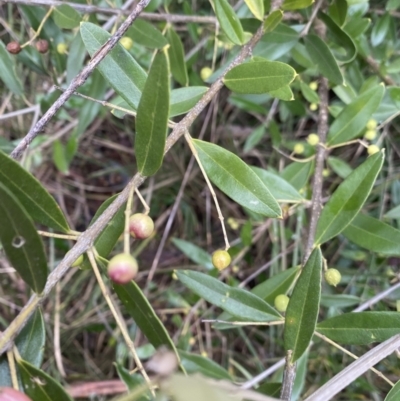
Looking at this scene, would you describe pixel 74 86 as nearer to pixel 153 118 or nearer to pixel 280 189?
pixel 153 118

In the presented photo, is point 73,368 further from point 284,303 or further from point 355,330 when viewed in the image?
point 355,330

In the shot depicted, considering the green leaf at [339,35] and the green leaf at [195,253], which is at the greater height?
the green leaf at [339,35]

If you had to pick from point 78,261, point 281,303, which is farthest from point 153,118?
point 281,303

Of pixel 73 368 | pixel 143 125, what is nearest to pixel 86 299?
pixel 73 368

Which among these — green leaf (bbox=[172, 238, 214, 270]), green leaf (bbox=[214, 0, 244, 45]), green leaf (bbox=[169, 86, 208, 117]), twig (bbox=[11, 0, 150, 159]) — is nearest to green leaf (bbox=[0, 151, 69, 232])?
twig (bbox=[11, 0, 150, 159])

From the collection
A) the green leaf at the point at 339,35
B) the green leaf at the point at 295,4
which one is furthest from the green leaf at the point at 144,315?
the green leaf at the point at 339,35

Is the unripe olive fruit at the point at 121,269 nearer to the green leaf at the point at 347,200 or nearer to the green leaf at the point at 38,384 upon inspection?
the green leaf at the point at 38,384
